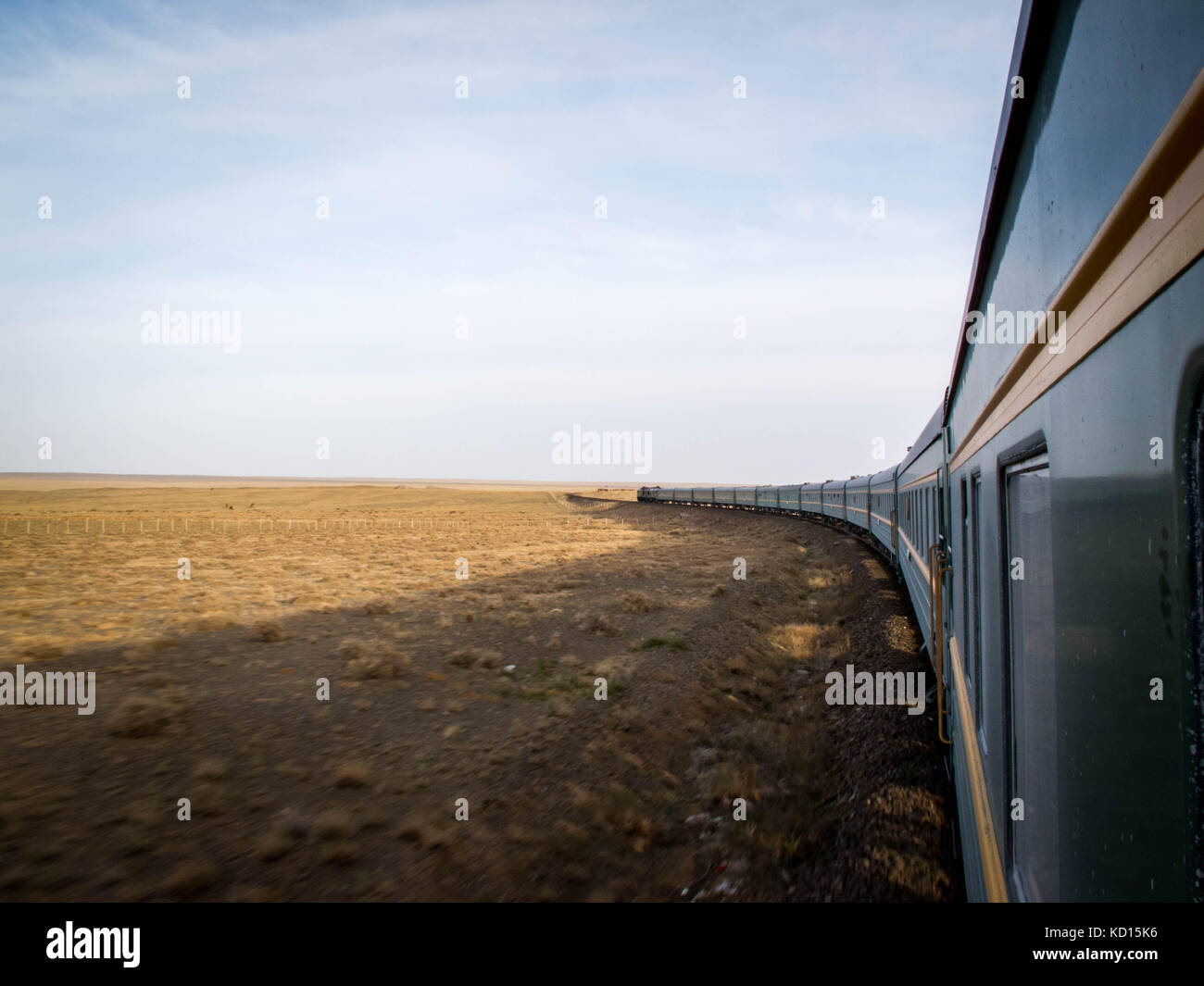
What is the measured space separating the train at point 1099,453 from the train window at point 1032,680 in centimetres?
1

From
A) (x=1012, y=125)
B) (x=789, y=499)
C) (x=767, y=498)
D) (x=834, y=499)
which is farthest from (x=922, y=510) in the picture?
(x=767, y=498)

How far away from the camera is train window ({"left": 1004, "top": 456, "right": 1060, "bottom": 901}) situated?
189 cm

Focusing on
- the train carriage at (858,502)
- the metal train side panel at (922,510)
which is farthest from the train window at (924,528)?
the train carriage at (858,502)

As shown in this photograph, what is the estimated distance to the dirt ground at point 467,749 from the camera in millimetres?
4922

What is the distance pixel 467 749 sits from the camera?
7.47 metres

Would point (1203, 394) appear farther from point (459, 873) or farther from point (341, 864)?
point (341, 864)

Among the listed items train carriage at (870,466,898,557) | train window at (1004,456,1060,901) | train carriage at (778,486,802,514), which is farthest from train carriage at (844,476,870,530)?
train window at (1004,456,1060,901)

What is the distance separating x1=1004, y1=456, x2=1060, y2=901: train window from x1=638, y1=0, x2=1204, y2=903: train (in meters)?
0.01

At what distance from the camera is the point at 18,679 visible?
8.71m

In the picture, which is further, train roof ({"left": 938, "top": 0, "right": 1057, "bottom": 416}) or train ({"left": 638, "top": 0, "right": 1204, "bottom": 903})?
train roof ({"left": 938, "top": 0, "right": 1057, "bottom": 416})

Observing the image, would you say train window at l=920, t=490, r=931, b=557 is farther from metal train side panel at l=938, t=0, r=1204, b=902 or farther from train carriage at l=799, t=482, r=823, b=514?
train carriage at l=799, t=482, r=823, b=514

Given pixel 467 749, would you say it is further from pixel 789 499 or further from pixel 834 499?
pixel 789 499

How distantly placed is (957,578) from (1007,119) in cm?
383
